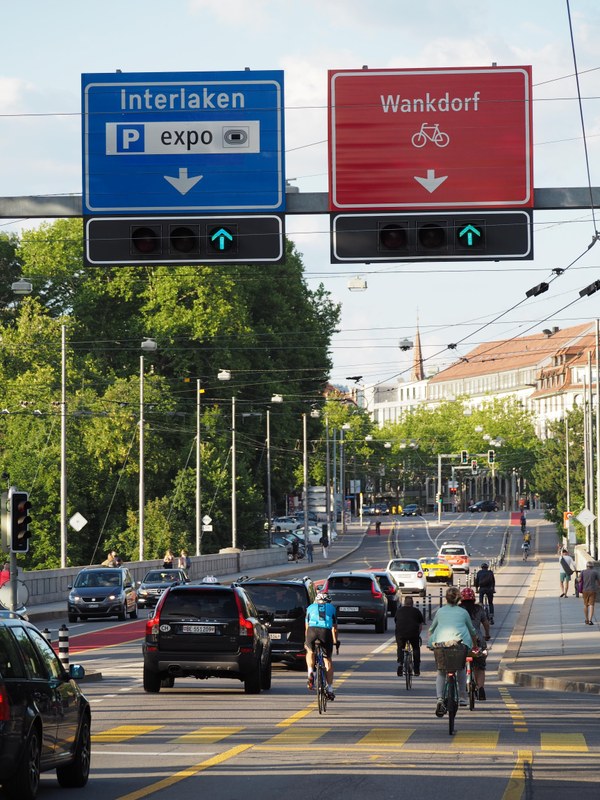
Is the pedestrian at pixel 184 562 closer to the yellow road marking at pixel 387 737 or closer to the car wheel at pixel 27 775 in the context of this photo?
the yellow road marking at pixel 387 737

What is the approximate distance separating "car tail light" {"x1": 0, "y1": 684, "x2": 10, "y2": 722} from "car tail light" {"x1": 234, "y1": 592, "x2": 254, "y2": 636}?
12188mm

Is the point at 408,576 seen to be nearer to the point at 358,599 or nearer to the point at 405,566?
the point at 405,566

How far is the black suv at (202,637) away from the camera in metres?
23.8

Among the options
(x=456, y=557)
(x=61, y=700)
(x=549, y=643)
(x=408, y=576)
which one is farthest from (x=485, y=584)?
(x=456, y=557)

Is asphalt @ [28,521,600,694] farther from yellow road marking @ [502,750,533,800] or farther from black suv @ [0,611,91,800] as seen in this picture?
black suv @ [0,611,91,800]

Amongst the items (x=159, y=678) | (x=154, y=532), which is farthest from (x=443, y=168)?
(x=154, y=532)

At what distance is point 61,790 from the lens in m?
13.7

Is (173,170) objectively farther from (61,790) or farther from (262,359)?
(262,359)

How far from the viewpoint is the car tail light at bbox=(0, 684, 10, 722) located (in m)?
11.5

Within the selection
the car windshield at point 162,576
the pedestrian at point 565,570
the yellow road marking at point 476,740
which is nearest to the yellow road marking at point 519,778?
the yellow road marking at point 476,740

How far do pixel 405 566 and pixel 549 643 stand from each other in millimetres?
23444

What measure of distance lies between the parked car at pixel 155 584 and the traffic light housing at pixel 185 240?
3412cm

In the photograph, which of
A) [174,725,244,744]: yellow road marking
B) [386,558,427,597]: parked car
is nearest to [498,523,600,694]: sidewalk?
[386,558,427,597]: parked car

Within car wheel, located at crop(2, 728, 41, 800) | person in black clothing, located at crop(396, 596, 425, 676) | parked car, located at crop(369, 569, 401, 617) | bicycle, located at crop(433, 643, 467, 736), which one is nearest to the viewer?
car wheel, located at crop(2, 728, 41, 800)
